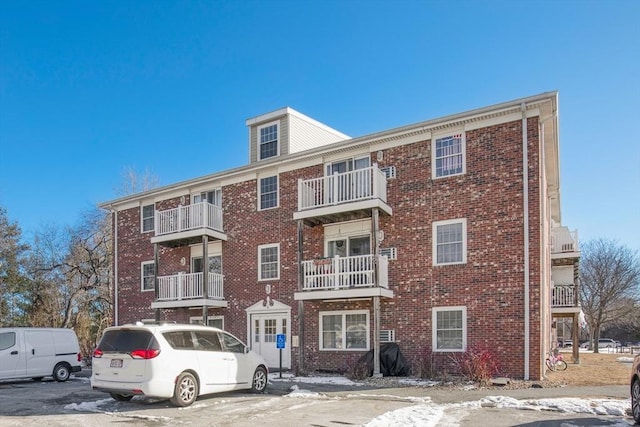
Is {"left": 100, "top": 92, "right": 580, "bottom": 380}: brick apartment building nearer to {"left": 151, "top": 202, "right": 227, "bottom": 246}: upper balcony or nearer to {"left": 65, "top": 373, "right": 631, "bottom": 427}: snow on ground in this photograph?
{"left": 151, "top": 202, "right": 227, "bottom": 246}: upper balcony

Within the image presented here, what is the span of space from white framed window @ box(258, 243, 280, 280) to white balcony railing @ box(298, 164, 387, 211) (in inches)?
104

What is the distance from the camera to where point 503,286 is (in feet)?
50.0

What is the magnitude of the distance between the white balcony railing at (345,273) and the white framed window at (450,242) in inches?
63.6

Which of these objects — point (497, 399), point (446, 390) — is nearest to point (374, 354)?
point (446, 390)

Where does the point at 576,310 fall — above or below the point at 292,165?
below

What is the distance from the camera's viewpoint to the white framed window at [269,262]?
20.0 m

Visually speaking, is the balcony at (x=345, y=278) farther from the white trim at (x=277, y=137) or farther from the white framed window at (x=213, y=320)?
the white trim at (x=277, y=137)

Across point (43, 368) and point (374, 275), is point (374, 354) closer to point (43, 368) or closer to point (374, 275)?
point (374, 275)

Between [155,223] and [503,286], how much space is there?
1362 centimetres

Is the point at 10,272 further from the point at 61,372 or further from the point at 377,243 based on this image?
the point at 377,243

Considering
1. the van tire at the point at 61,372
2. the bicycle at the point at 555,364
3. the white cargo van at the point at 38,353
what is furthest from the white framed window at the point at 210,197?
the bicycle at the point at 555,364

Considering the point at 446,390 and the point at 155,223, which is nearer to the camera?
the point at 446,390

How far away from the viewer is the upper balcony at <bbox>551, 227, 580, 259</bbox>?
23.5 m

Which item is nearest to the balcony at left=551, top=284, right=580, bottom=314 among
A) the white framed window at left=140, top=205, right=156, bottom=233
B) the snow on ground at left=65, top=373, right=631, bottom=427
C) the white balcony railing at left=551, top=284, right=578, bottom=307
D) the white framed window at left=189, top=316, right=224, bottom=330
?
the white balcony railing at left=551, top=284, right=578, bottom=307
